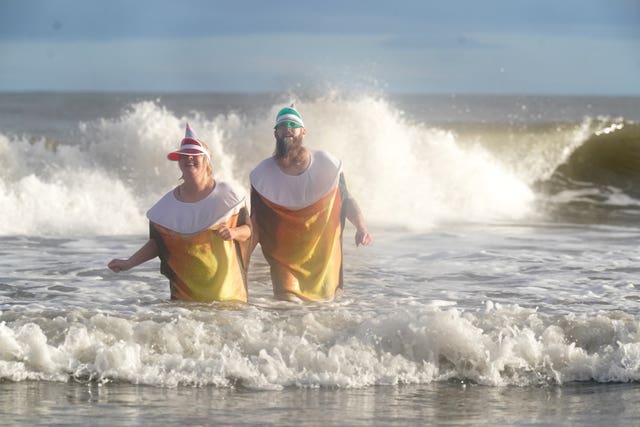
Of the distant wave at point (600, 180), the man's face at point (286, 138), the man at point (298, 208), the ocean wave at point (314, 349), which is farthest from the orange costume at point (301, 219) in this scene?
the distant wave at point (600, 180)

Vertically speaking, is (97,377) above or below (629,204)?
below

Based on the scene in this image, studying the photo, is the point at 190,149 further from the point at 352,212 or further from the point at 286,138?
the point at 352,212

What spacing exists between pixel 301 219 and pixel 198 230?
87 centimetres

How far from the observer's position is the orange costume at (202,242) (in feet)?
25.3

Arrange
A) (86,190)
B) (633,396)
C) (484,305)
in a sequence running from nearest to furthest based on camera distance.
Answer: (633,396) < (484,305) < (86,190)

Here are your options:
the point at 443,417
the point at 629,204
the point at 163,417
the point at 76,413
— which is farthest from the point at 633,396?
the point at 629,204

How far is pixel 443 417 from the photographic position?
6410 millimetres

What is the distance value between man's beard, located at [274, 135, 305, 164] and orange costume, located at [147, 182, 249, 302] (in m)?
0.58

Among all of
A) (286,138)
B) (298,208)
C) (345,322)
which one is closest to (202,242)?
(298,208)

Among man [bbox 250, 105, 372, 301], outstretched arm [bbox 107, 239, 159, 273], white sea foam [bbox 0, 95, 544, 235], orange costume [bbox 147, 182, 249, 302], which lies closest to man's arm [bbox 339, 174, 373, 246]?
man [bbox 250, 105, 372, 301]

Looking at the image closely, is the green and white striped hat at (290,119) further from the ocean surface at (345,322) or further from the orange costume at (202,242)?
the ocean surface at (345,322)

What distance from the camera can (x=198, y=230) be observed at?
304 inches

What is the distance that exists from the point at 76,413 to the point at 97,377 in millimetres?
821

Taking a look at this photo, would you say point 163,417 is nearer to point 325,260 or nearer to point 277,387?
point 277,387
